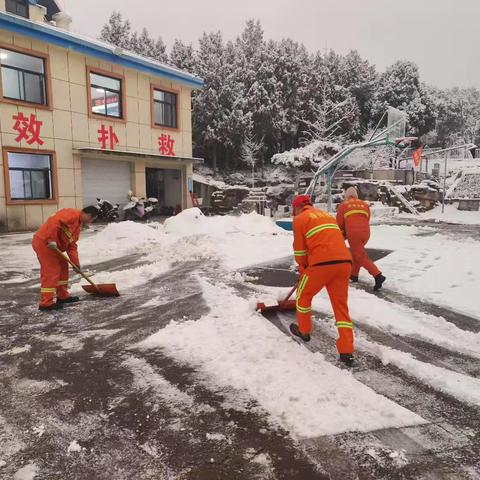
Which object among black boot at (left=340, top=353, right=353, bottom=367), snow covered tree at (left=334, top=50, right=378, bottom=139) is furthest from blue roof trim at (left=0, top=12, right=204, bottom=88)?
snow covered tree at (left=334, top=50, right=378, bottom=139)

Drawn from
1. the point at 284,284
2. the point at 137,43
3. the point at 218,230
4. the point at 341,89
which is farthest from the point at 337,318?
the point at 137,43

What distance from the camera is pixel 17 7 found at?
14828 mm

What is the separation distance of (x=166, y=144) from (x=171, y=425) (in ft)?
50.9

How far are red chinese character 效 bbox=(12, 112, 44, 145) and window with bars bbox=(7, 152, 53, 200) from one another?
0.51 metres

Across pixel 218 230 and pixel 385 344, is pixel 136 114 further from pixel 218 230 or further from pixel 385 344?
pixel 385 344

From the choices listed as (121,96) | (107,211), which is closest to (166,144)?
(121,96)

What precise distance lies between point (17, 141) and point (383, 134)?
13359 millimetres

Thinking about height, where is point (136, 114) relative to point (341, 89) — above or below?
below

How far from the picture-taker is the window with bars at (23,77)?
40.1 ft

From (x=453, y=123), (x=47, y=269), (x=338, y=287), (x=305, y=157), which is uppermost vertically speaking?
(x=453, y=123)

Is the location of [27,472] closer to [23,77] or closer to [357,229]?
[357,229]

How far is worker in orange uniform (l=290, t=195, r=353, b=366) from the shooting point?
3498 mm

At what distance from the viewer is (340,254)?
3.50m

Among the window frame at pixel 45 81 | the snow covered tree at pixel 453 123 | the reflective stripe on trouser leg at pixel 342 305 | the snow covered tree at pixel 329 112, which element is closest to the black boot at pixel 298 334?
the reflective stripe on trouser leg at pixel 342 305
